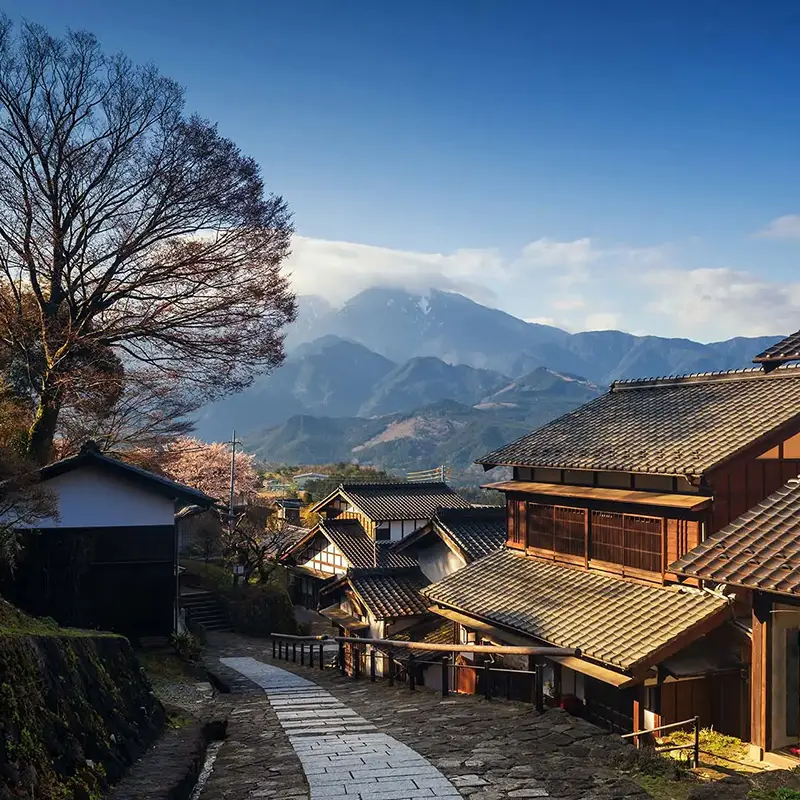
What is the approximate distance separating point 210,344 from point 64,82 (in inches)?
282

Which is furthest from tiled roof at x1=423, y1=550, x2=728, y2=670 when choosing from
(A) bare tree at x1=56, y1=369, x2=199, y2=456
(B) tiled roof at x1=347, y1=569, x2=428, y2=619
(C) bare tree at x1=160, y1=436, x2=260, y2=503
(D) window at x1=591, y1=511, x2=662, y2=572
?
(C) bare tree at x1=160, y1=436, x2=260, y2=503

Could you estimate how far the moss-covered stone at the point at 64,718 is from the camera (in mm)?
4855

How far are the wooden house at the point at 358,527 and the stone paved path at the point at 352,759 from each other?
2077cm

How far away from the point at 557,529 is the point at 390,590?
9.56 meters

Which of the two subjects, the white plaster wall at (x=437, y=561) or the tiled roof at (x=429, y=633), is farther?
the white plaster wall at (x=437, y=561)

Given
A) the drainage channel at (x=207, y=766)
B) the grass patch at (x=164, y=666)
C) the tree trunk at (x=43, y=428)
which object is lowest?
the grass patch at (x=164, y=666)

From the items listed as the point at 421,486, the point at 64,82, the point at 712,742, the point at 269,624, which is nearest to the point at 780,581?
the point at 712,742

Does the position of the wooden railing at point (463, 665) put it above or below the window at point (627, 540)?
below

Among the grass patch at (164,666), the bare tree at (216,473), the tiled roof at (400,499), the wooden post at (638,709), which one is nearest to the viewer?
the wooden post at (638,709)

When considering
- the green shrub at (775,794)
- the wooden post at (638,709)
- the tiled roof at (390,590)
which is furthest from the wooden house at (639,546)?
the tiled roof at (390,590)

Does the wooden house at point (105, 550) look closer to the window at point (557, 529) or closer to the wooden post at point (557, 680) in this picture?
the window at point (557, 529)

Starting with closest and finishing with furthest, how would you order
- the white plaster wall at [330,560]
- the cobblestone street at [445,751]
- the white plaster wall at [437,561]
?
the cobblestone street at [445,751] < the white plaster wall at [437,561] < the white plaster wall at [330,560]

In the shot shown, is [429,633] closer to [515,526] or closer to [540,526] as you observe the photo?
[515,526]

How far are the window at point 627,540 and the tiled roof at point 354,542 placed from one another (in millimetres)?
15269
